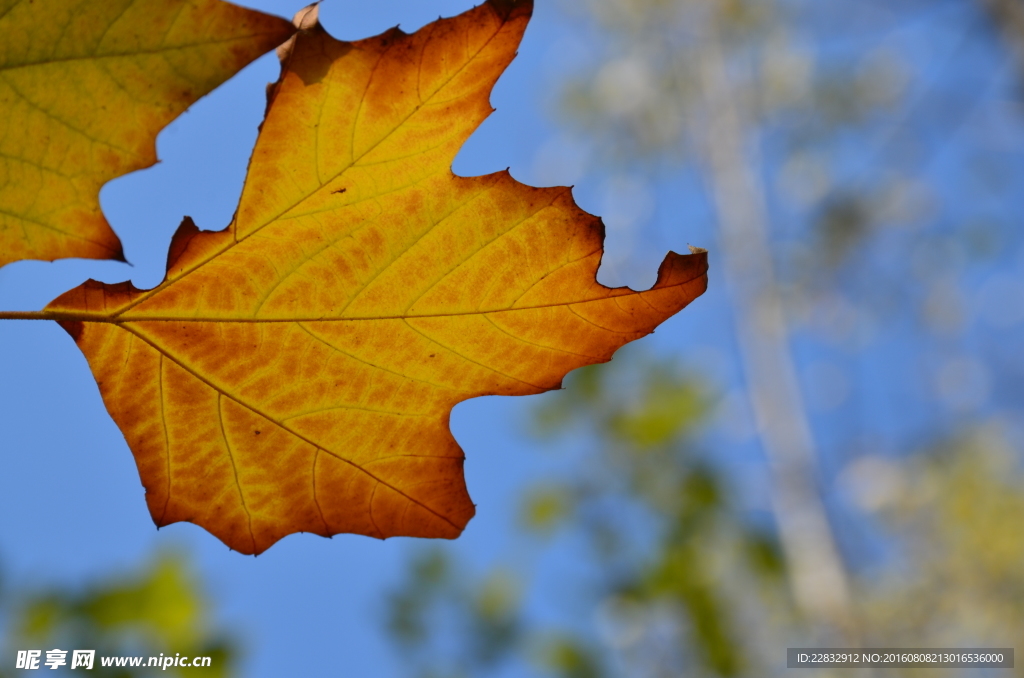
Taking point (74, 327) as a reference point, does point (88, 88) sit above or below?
above

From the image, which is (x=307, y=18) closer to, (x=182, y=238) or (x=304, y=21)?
(x=304, y=21)

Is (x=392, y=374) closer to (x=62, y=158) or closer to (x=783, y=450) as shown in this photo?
(x=62, y=158)

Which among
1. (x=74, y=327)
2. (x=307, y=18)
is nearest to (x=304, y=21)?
(x=307, y=18)

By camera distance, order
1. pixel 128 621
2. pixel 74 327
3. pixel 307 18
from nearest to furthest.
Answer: pixel 307 18 → pixel 74 327 → pixel 128 621

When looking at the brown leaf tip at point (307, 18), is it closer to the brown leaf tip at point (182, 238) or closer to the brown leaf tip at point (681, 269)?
the brown leaf tip at point (182, 238)

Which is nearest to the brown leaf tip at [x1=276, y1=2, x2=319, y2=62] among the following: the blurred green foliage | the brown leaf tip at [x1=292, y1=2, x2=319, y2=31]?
the brown leaf tip at [x1=292, y1=2, x2=319, y2=31]

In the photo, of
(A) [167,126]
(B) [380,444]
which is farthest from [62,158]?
(B) [380,444]

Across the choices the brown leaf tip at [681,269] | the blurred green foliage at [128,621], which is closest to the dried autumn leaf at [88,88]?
the brown leaf tip at [681,269]
